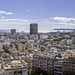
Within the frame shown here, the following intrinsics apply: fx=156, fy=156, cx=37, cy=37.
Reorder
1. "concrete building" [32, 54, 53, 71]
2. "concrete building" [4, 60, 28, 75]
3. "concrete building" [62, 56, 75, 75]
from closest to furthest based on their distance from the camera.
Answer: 1. "concrete building" [4, 60, 28, 75]
2. "concrete building" [62, 56, 75, 75]
3. "concrete building" [32, 54, 53, 71]

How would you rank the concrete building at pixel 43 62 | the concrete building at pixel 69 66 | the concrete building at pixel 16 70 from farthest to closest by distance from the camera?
1. the concrete building at pixel 43 62
2. the concrete building at pixel 69 66
3. the concrete building at pixel 16 70

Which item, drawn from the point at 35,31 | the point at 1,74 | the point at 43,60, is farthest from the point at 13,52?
the point at 35,31

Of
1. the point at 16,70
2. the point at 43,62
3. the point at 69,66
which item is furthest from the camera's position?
the point at 43,62

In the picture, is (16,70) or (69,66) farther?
(69,66)

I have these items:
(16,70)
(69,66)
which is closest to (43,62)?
(69,66)

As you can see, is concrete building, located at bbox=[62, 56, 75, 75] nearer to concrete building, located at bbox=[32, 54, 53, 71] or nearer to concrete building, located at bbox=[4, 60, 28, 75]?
concrete building, located at bbox=[32, 54, 53, 71]

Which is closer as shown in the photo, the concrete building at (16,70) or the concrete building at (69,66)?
the concrete building at (16,70)

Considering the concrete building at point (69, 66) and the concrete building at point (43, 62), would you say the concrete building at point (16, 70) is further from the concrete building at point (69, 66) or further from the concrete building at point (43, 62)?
the concrete building at point (69, 66)

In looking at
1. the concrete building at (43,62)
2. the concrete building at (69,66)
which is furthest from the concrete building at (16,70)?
the concrete building at (69,66)

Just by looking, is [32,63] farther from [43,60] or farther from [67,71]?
[67,71]

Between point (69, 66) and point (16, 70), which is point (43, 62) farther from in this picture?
point (16, 70)

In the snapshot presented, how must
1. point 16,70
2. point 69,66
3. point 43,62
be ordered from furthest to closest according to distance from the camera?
point 43,62 → point 69,66 → point 16,70

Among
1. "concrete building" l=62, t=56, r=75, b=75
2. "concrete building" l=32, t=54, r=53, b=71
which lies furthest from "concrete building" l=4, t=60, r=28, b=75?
"concrete building" l=62, t=56, r=75, b=75

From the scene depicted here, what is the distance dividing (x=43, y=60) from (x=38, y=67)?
3.44 ft
